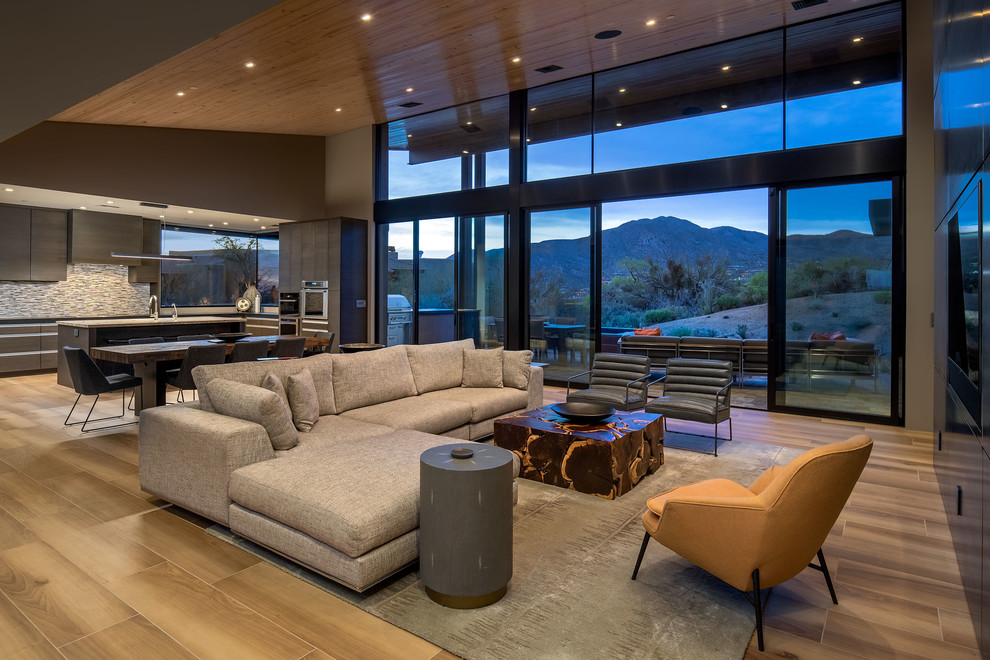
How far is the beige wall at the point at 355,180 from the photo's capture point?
9641 millimetres

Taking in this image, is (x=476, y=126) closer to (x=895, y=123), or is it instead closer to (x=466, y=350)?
(x=466, y=350)

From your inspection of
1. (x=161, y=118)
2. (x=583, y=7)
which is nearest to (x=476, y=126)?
(x=583, y=7)

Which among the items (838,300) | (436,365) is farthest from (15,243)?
(838,300)

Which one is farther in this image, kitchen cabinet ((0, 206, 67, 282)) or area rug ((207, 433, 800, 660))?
kitchen cabinet ((0, 206, 67, 282))

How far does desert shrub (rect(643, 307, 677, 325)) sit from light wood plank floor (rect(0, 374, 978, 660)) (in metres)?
6.29

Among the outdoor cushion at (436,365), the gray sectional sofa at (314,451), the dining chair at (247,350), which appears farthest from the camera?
the dining chair at (247,350)

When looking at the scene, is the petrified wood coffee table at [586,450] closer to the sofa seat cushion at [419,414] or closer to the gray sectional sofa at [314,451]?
the sofa seat cushion at [419,414]

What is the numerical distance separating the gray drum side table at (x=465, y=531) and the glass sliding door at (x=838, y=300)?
4942mm

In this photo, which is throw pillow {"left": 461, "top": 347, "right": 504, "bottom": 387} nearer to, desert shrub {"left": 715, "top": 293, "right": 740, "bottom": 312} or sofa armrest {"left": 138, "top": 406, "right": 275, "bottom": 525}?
sofa armrest {"left": 138, "top": 406, "right": 275, "bottom": 525}

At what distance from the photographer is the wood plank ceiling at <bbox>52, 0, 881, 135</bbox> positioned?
17.2 feet

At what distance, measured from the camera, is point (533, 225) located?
26.6ft

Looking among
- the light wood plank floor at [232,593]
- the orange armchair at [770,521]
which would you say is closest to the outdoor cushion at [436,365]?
the light wood plank floor at [232,593]

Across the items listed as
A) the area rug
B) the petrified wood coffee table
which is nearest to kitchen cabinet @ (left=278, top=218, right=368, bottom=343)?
the petrified wood coffee table

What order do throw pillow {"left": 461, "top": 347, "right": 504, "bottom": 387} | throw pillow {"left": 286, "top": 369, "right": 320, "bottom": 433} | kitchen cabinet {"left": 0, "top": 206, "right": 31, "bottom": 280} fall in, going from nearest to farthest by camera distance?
throw pillow {"left": 286, "top": 369, "right": 320, "bottom": 433}
throw pillow {"left": 461, "top": 347, "right": 504, "bottom": 387}
kitchen cabinet {"left": 0, "top": 206, "right": 31, "bottom": 280}
